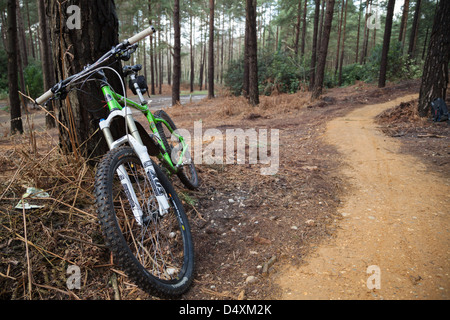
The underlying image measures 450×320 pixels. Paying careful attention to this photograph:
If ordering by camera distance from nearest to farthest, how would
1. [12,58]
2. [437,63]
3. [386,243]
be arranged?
[386,243], [437,63], [12,58]

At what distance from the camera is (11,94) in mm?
7914

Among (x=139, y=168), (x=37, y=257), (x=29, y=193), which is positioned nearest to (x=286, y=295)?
A: (x=139, y=168)

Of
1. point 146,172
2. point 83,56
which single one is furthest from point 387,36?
Answer: point 146,172

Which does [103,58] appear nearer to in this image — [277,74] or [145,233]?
[145,233]

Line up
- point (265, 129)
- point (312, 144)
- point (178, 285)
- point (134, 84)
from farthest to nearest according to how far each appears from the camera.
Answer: point (265, 129) → point (312, 144) → point (134, 84) → point (178, 285)

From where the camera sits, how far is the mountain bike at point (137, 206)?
1.73m

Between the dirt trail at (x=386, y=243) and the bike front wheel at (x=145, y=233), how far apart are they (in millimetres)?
806

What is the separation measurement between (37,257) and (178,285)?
3.52ft

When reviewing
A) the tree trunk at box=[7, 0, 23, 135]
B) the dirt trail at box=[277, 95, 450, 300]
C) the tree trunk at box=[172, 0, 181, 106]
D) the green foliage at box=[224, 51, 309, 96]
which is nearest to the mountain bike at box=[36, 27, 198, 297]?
the dirt trail at box=[277, 95, 450, 300]

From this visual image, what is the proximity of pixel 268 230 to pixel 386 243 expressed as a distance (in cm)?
106

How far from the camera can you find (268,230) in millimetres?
2768

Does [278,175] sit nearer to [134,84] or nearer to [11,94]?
[134,84]

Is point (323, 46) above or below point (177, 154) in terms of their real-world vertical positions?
above

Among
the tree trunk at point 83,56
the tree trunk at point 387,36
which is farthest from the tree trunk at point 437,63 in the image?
the tree trunk at point 387,36
